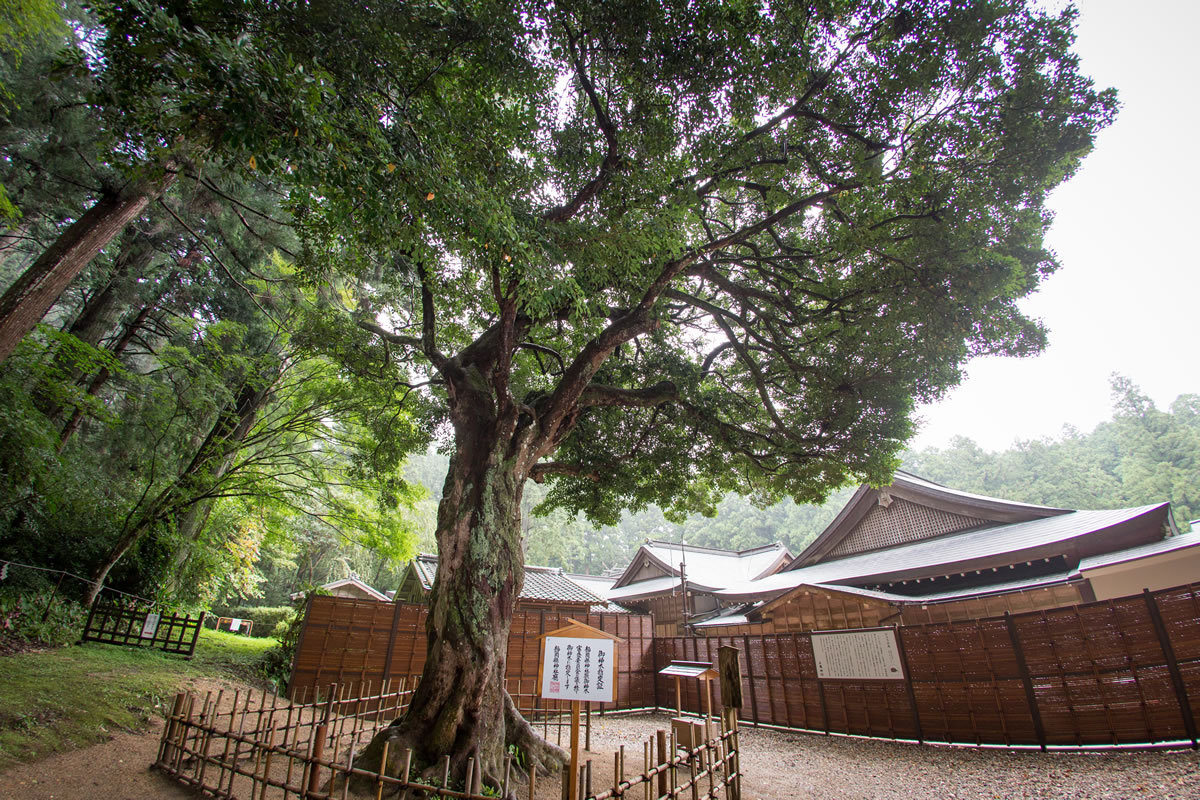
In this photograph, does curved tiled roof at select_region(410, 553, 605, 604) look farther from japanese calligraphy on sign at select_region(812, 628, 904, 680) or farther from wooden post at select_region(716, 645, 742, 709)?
wooden post at select_region(716, 645, 742, 709)

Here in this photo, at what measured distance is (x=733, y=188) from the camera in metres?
6.86

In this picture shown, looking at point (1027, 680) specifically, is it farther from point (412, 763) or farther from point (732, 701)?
point (412, 763)

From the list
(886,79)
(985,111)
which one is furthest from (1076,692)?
(886,79)

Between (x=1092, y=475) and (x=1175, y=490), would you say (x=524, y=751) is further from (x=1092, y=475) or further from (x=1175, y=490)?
(x=1092, y=475)

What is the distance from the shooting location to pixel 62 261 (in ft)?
19.0

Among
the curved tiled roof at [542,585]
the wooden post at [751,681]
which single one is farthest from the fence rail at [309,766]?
the curved tiled roof at [542,585]

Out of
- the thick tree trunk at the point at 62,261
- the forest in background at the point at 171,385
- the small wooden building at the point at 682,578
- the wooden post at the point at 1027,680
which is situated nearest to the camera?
A: the thick tree trunk at the point at 62,261

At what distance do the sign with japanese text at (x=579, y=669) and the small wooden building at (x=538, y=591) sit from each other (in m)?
8.67

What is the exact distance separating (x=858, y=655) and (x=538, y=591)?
9840mm

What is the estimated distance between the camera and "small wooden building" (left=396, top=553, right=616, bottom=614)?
14359 mm

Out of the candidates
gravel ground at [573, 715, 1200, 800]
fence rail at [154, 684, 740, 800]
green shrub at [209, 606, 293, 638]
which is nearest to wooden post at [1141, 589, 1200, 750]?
gravel ground at [573, 715, 1200, 800]

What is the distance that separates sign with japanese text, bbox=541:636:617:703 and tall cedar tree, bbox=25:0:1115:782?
2.62ft

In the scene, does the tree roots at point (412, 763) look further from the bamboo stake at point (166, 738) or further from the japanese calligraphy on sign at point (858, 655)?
the japanese calligraphy on sign at point (858, 655)

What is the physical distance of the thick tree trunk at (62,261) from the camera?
18.0ft
